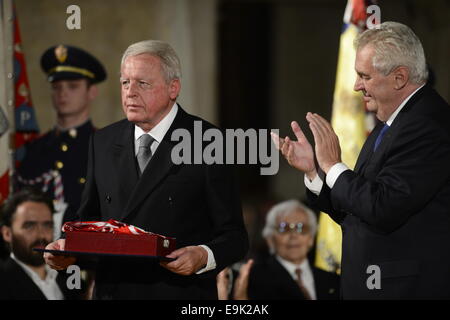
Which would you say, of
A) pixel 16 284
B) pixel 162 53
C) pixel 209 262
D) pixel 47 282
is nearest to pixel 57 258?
pixel 209 262

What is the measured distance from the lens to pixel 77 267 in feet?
12.1

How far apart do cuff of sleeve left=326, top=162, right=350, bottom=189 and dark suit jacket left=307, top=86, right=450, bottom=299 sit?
3 centimetres

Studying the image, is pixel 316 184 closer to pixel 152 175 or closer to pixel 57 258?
pixel 152 175

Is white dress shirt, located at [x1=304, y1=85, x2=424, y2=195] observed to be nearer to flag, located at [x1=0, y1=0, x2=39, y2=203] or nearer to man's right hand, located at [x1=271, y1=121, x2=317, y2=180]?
man's right hand, located at [x1=271, y1=121, x2=317, y2=180]

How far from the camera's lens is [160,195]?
10.8 feet

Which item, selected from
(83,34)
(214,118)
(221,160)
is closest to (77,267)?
(221,160)

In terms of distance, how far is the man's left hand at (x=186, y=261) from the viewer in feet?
10.1

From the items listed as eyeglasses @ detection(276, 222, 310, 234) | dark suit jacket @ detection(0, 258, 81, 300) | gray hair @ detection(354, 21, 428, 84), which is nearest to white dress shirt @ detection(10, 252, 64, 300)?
dark suit jacket @ detection(0, 258, 81, 300)

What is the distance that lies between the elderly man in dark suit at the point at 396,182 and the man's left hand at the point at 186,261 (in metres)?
0.50

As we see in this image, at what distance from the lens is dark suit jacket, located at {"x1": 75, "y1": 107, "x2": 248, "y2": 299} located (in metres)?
3.29

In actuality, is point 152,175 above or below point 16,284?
above

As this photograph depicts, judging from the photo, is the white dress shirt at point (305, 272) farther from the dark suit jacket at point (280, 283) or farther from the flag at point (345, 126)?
the flag at point (345, 126)

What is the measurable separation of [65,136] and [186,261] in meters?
2.59

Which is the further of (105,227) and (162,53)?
(162,53)
